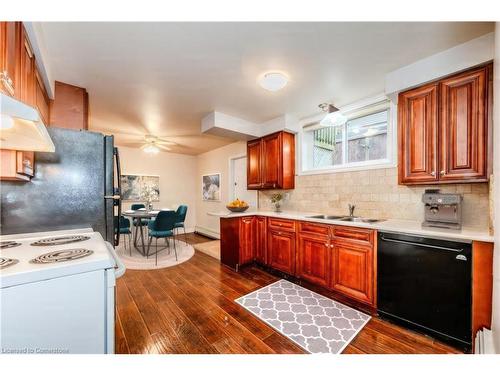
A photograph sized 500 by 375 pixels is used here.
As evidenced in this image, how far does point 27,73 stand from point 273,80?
1931 mm

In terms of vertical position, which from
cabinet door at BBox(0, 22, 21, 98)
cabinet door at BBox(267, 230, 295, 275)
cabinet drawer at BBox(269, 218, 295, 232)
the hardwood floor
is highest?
cabinet door at BBox(0, 22, 21, 98)

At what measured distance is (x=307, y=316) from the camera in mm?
1981

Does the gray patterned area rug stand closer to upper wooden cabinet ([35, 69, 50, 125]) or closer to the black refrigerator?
the black refrigerator

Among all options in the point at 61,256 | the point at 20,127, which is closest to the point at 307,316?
the point at 61,256

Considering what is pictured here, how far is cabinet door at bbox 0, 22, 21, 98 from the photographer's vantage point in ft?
3.27

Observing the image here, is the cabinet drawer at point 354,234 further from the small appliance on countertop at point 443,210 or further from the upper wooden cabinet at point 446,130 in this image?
the upper wooden cabinet at point 446,130

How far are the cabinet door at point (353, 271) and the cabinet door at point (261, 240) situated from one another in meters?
1.10

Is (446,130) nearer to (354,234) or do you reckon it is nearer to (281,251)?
(354,234)

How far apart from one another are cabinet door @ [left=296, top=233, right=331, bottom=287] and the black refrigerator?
6.96 feet

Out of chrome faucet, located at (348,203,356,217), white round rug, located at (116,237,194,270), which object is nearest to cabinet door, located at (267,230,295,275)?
chrome faucet, located at (348,203,356,217)

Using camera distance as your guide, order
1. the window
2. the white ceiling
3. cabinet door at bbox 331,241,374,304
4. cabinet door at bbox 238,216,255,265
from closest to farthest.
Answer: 1. the white ceiling
2. cabinet door at bbox 331,241,374,304
3. the window
4. cabinet door at bbox 238,216,255,265

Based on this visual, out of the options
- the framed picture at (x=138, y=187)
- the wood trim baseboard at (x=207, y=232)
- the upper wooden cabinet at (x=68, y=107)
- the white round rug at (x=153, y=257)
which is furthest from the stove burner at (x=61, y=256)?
the framed picture at (x=138, y=187)

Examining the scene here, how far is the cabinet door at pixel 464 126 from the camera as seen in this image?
1.63 metres
